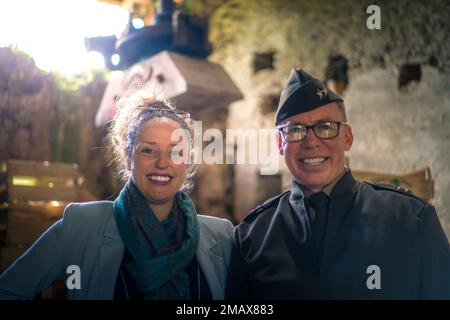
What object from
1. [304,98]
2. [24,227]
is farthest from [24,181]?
[304,98]

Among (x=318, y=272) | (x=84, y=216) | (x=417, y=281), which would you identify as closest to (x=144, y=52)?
(x=84, y=216)

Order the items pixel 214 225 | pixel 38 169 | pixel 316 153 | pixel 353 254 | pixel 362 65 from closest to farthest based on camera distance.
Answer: pixel 353 254 → pixel 316 153 → pixel 214 225 → pixel 38 169 → pixel 362 65

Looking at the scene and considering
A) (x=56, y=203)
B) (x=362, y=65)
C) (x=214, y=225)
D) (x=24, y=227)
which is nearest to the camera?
(x=214, y=225)

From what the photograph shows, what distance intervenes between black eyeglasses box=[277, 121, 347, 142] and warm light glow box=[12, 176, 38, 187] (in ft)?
8.83

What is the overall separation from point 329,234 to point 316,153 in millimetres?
373

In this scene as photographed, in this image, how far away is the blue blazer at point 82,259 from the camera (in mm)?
1939

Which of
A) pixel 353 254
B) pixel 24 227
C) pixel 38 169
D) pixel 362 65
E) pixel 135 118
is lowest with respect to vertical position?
pixel 24 227

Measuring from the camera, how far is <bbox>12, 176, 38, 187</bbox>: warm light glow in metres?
3.71

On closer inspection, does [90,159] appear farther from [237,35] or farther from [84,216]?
[84,216]

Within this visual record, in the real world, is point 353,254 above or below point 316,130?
below

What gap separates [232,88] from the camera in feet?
13.3

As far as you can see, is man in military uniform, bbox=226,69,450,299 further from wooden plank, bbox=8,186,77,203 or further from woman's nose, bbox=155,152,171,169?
wooden plank, bbox=8,186,77,203

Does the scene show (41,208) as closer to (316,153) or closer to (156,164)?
(156,164)

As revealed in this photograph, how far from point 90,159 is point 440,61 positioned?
15.4 ft
